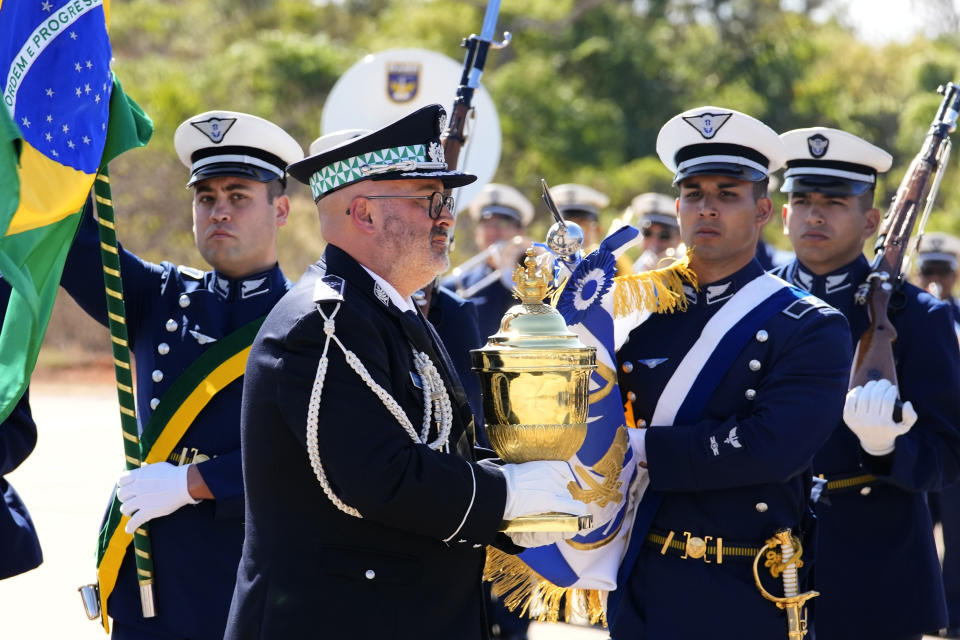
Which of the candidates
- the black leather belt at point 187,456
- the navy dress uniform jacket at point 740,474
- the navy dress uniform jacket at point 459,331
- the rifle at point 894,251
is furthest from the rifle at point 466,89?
the navy dress uniform jacket at point 740,474

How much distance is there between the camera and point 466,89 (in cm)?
535

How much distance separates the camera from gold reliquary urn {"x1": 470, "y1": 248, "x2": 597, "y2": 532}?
2.88m

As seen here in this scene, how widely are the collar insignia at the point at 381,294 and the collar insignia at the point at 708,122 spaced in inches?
55.5

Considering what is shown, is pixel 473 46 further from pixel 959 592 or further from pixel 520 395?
pixel 959 592

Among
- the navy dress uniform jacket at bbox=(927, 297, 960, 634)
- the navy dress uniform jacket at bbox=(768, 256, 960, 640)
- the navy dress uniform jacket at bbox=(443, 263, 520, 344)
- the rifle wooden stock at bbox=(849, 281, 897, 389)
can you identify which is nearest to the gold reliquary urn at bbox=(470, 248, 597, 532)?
the rifle wooden stock at bbox=(849, 281, 897, 389)

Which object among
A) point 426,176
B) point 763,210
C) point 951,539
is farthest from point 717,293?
point 951,539

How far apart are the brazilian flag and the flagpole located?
19 centimetres

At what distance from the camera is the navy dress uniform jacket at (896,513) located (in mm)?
4297

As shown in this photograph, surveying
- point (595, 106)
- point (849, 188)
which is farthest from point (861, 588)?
point (595, 106)

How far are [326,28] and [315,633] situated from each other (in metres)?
25.0

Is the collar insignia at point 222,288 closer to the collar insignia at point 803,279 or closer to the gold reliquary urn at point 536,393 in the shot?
the gold reliquary urn at point 536,393

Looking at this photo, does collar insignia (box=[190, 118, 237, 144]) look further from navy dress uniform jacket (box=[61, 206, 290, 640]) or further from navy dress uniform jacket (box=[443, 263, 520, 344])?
navy dress uniform jacket (box=[443, 263, 520, 344])

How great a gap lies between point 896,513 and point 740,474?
1.21 meters

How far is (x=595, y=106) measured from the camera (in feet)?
67.6
